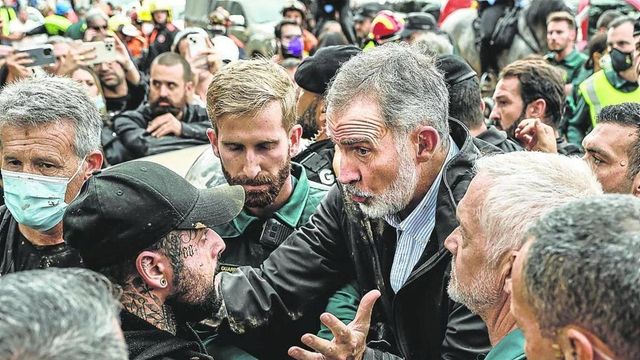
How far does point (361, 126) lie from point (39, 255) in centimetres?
143

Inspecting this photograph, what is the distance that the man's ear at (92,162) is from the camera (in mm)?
4098

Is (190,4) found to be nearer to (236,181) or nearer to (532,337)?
(236,181)

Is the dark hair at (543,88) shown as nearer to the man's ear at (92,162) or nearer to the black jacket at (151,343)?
the man's ear at (92,162)

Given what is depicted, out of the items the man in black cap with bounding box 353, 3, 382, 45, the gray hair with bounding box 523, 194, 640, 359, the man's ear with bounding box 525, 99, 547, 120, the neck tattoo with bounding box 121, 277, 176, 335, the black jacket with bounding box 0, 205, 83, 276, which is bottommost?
the man in black cap with bounding box 353, 3, 382, 45

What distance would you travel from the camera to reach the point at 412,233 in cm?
351

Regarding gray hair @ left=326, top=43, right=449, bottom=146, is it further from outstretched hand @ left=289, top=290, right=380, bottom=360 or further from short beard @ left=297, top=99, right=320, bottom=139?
short beard @ left=297, top=99, right=320, bottom=139

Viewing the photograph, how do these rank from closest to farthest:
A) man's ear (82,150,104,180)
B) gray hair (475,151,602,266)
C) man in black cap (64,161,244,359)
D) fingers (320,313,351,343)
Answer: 1. gray hair (475,151,602,266)
2. man in black cap (64,161,244,359)
3. fingers (320,313,351,343)
4. man's ear (82,150,104,180)

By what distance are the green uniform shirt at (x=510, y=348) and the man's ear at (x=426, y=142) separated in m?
1.03

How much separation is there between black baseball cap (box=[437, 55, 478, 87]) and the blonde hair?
1.33 meters

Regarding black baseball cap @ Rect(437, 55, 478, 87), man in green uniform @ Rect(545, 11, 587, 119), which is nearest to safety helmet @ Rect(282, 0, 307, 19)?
man in green uniform @ Rect(545, 11, 587, 119)

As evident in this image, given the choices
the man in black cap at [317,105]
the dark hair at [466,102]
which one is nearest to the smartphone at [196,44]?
the man in black cap at [317,105]

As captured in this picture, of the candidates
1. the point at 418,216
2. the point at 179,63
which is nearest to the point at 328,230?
the point at 418,216

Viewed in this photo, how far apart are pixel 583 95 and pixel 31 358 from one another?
7.36m

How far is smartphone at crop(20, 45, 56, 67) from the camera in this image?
690 cm
